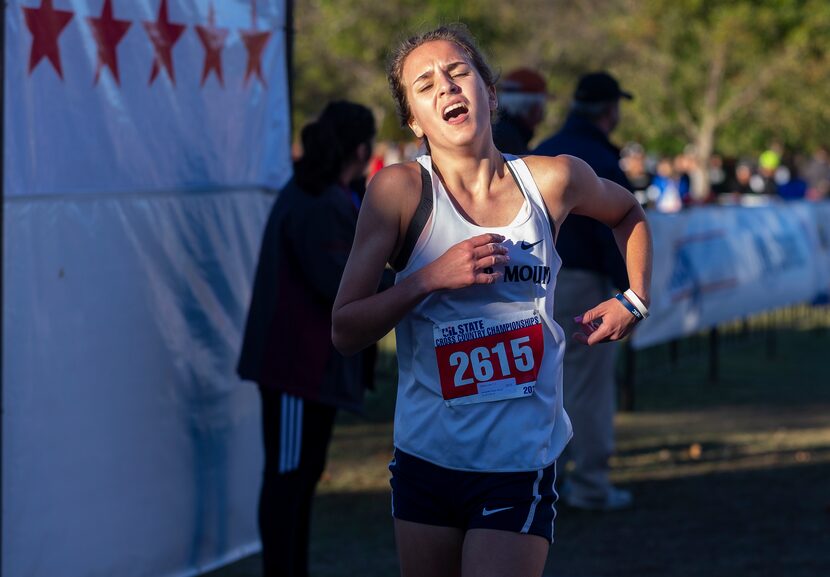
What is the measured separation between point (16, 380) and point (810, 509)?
4.51 metres

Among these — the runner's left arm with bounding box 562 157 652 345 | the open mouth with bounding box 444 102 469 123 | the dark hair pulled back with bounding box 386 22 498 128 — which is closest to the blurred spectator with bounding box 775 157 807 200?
the runner's left arm with bounding box 562 157 652 345

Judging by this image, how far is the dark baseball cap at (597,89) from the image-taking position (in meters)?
7.27

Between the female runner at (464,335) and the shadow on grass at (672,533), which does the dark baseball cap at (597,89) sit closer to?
the shadow on grass at (672,533)

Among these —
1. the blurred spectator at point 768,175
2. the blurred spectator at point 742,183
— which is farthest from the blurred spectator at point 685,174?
the blurred spectator at point 768,175

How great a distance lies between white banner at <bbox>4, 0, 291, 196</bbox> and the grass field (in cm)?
195

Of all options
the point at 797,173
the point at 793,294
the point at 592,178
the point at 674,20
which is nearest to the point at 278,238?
the point at 592,178

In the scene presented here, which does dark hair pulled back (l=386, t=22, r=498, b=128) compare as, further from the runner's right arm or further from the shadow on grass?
the shadow on grass

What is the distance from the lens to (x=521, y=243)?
3.37m

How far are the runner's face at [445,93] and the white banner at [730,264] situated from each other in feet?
22.2

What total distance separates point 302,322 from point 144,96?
1066 mm

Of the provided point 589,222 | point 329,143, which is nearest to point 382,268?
point 329,143

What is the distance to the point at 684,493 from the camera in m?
8.09

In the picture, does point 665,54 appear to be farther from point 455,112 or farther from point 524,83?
point 455,112

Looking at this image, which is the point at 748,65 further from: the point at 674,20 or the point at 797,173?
the point at 797,173
